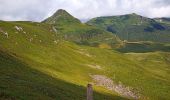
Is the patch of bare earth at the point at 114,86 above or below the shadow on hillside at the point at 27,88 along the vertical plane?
below

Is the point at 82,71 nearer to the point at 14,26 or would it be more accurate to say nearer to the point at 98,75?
the point at 98,75

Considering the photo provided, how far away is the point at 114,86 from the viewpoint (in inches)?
4102

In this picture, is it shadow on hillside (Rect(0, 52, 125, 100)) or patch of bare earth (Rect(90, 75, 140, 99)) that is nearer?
shadow on hillside (Rect(0, 52, 125, 100))

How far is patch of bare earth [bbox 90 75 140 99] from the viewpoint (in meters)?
96.6

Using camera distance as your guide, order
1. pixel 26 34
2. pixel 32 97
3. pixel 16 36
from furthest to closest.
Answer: pixel 26 34 → pixel 16 36 → pixel 32 97

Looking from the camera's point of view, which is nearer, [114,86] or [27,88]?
[27,88]

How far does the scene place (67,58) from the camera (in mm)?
124000

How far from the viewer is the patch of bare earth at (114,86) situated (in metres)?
96.6

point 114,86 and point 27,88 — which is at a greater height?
point 27,88

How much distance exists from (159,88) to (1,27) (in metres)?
57.0

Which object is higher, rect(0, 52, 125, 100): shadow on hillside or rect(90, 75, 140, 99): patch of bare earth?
rect(0, 52, 125, 100): shadow on hillside

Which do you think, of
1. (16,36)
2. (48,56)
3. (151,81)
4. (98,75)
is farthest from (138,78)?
(16,36)

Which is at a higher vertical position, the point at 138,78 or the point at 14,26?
the point at 14,26

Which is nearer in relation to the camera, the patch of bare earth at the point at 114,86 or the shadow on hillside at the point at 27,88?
the shadow on hillside at the point at 27,88
